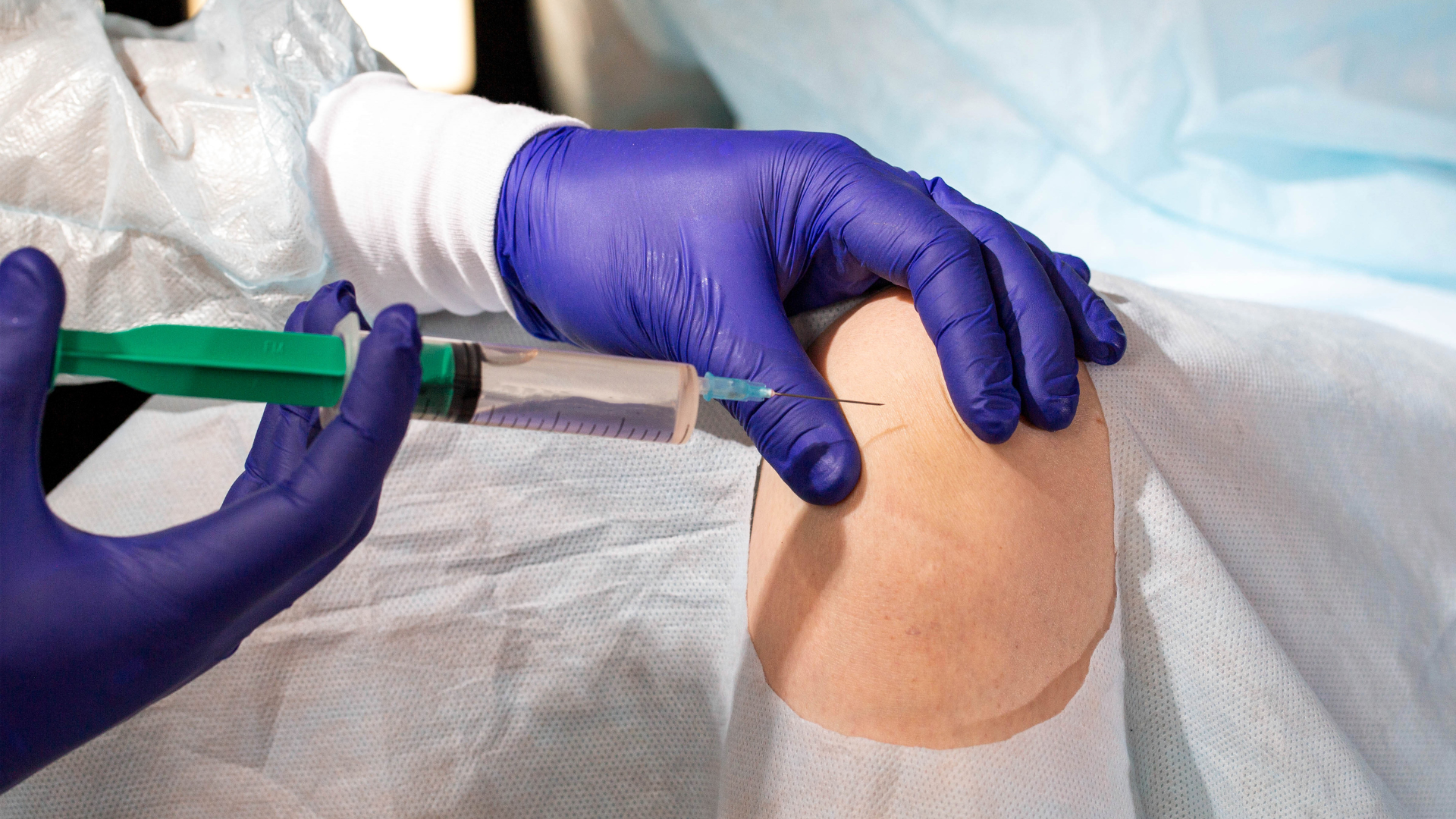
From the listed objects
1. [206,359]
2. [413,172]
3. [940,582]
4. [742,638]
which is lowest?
[742,638]

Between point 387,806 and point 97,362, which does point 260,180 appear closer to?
point 97,362

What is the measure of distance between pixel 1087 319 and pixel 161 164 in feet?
3.55

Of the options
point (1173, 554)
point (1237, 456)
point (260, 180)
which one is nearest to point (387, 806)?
point (260, 180)

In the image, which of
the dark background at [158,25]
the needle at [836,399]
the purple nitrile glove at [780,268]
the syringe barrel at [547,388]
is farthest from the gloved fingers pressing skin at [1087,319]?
the dark background at [158,25]

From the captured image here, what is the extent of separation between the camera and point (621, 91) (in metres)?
1.72

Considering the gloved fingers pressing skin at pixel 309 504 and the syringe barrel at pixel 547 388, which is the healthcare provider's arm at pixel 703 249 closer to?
the syringe barrel at pixel 547 388

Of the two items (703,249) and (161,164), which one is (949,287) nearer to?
(703,249)

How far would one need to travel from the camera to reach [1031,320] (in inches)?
33.7

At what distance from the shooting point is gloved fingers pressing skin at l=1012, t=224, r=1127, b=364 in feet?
2.83

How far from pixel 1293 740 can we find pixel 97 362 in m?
1.06

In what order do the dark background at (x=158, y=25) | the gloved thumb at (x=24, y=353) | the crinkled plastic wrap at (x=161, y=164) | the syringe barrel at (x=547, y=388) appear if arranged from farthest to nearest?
the dark background at (x=158, y=25)
the crinkled plastic wrap at (x=161, y=164)
the syringe barrel at (x=547, y=388)
the gloved thumb at (x=24, y=353)

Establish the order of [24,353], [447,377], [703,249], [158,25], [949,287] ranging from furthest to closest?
1. [158,25]
2. [703,249]
3. [949,287]
4. [447,377]
5. [24,353]

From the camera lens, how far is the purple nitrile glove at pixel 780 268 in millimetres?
814

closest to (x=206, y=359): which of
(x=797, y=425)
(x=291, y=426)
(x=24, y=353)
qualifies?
(x=24, y=353)
